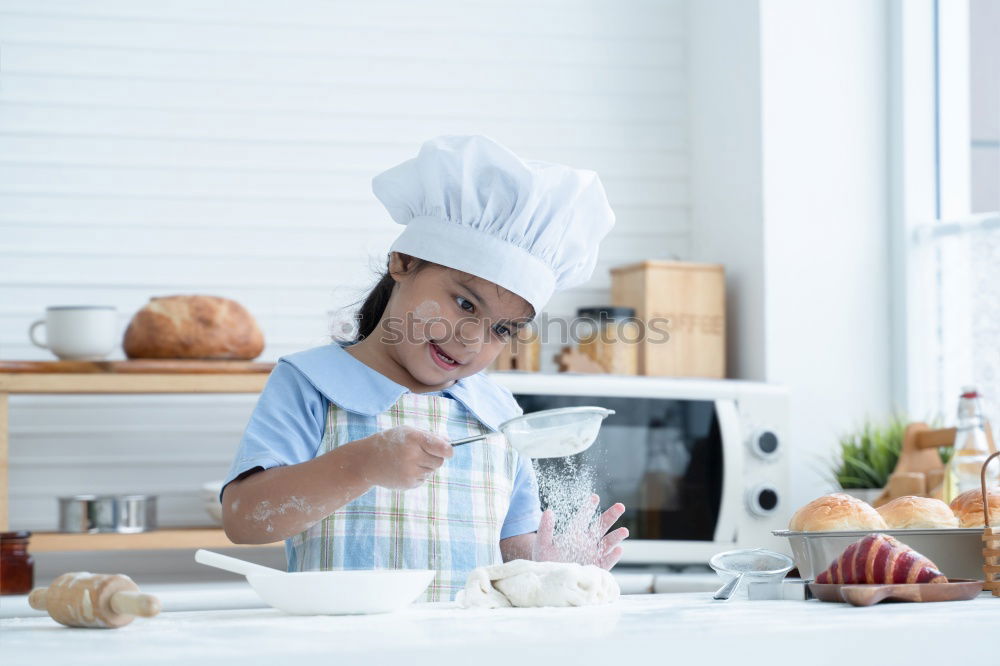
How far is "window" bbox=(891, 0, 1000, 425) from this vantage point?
2.64m

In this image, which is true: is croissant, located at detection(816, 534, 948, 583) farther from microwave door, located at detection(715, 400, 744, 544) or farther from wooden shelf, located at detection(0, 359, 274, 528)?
wooden shelf, located at detection(0, 359, 274, 528)

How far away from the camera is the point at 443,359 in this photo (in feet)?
4.71

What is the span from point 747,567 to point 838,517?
0.12 m

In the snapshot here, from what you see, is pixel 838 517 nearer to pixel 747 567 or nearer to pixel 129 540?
pixel 747 567

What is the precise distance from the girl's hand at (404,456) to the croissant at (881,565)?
384mm

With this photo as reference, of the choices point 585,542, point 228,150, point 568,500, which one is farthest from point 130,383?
point 585,542

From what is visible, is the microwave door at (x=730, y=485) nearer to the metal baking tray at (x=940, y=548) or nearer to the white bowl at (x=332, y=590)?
the metal baking tray at (x=940, y=548)

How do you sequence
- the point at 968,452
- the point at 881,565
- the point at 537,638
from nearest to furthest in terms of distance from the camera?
1. the point at 537,638
2. the point at 881,565
3. the point at 968,452

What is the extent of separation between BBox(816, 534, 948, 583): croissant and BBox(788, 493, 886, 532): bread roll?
124 mm

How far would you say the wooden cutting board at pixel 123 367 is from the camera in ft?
7.71

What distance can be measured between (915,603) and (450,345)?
2.06 ft

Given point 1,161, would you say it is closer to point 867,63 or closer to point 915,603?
point 867,63

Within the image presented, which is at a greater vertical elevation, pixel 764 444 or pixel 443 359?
pixel 443 359

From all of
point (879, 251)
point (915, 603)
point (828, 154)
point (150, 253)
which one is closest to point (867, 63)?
point (828, 154)
